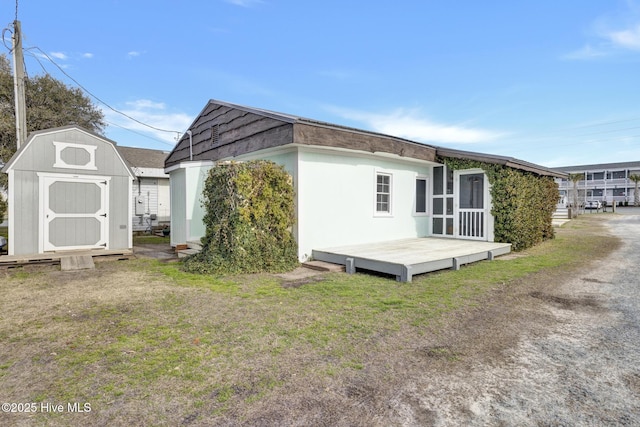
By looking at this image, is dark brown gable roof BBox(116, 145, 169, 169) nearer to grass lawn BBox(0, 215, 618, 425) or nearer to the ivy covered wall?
grass lawn BBox(0, 215, 618, 425)

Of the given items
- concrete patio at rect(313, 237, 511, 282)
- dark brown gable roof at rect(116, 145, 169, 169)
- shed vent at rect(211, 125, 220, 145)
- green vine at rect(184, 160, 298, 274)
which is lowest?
concrete patio at rect(313, 237, 511, 282)

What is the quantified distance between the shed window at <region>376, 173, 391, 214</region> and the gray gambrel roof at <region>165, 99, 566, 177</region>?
0.81 metres

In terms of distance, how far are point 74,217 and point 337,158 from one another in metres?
6.74

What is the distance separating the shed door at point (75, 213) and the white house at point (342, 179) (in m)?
2.00

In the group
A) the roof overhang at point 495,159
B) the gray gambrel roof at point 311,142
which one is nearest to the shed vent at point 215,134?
the gray gambrel roof at point 311,142

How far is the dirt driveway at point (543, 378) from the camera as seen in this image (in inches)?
81.6

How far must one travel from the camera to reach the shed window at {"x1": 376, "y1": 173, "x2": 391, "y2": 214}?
30.0 feet

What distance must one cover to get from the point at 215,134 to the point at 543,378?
10.1m

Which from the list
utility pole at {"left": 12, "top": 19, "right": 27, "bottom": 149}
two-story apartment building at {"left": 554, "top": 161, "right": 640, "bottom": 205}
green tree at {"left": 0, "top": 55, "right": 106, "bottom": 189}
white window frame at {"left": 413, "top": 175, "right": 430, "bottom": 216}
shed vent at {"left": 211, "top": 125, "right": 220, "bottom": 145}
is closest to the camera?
utility pole at {"left": 12, "top": 19, "right": 27, "bottom": 149}

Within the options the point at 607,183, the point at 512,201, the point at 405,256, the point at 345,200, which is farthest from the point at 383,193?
the point at 607,183

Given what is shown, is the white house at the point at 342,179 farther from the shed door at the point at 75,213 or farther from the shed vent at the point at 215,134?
the shed door at the point at 75,213

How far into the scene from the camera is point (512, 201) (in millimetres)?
9219

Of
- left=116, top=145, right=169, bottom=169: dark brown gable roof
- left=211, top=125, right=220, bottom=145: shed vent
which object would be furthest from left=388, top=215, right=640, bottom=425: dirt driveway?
left=116, top=145, right=169, bottom=169: dark brown gable roof

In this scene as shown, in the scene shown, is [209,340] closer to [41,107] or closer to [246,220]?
[246,220]
